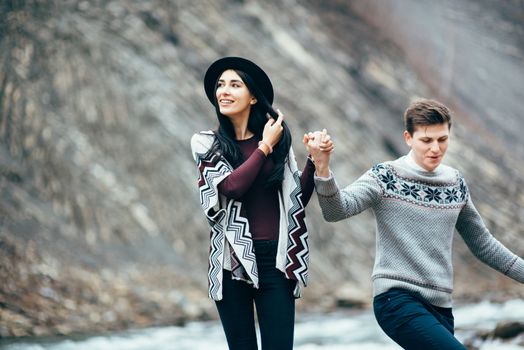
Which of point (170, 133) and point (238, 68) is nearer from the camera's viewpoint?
point (238, 68)

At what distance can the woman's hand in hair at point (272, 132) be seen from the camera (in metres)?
3.24

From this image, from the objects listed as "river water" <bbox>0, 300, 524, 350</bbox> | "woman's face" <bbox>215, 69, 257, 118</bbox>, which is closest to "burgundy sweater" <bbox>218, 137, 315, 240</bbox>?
"woman's face" <bbox>215, 69, 257, 118</bbox>

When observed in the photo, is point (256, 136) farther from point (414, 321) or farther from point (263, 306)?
point (414, 321)

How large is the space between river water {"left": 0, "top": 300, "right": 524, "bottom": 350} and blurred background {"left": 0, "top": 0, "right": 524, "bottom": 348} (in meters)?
0.48

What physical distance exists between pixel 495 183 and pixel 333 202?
41.1 feet

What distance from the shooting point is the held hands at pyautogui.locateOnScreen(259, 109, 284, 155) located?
3.21 metres

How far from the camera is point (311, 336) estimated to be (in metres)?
8.48

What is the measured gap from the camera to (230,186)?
313 cm

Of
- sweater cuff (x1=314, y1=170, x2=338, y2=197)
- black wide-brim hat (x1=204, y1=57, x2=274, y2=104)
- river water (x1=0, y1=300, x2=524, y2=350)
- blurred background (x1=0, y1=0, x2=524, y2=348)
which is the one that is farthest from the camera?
blurred background (x1=0, y1=0, x2=524, y2=348)

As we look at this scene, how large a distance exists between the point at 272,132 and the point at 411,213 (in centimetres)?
65

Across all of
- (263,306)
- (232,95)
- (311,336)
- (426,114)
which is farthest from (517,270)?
(311,336)

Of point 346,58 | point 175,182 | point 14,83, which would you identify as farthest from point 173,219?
point 346,58

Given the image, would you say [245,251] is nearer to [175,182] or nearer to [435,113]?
[435,113]

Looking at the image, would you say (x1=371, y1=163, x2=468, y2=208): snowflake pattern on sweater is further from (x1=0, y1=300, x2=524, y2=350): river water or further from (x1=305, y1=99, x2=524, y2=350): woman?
(x1=0, y1=300, x2=524, y2=350): river water
